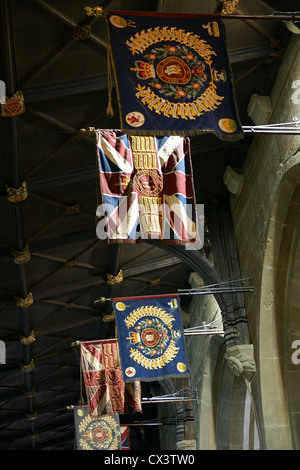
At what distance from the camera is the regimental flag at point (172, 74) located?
25.1ft

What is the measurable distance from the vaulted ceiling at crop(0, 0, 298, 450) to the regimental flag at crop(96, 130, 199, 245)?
1.51 metres

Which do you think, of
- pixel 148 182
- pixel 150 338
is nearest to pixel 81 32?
pixel 148 182

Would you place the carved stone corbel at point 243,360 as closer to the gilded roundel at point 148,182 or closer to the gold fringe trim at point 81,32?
the gilded roundel at point 148,182

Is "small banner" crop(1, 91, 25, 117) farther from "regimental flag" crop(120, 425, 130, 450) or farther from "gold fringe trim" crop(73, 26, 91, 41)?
"regimental flag" crop(120, 425, 130, 450)

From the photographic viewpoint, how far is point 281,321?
37.7 feet

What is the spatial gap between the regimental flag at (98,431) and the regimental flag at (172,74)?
36.8 feet

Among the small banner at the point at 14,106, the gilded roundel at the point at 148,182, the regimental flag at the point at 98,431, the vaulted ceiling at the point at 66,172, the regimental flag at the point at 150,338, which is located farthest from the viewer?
the regimental flag at the point at 98,431

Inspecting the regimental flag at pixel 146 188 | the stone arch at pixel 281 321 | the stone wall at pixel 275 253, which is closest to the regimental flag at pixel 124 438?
the stone wall at pixel 275 253

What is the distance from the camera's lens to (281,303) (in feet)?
37.6

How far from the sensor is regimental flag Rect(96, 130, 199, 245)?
8578 millimetres

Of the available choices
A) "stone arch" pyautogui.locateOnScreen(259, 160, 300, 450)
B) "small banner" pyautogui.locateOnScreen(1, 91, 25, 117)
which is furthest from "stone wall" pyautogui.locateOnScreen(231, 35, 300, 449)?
"small banner" pyautogui.locateOnScreen(1, 91, 25, 117)

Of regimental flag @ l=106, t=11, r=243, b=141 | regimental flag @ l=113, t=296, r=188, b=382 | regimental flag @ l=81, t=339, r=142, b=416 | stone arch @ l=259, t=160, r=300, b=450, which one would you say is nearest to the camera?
regimental flag @ l=106, t=11, r=243, b=141
